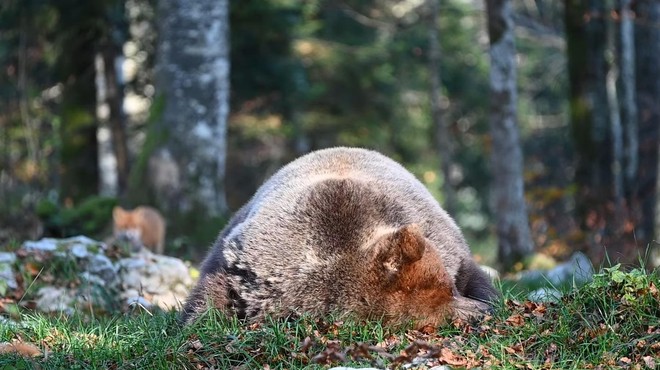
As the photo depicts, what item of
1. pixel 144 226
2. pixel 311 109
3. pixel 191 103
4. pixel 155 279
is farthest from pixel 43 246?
pixel 311 109

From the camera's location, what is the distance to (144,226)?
1202 cm

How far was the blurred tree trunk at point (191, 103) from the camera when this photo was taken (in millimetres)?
12664

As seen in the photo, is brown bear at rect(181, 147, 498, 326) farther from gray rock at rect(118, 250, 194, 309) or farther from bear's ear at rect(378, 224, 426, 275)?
gray rock at rect(118, 250, 194, 309)

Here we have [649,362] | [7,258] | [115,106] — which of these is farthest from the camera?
[115,106]

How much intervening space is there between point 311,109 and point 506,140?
455 inches

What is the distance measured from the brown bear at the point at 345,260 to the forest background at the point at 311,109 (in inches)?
72.8

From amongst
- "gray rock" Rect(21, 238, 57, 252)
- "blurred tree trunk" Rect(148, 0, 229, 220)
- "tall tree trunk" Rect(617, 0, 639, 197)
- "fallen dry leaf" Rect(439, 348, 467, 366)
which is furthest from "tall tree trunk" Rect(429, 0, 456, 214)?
"fallen dry leaf" Rect(439, 348, 467, 366)

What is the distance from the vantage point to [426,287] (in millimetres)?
5535

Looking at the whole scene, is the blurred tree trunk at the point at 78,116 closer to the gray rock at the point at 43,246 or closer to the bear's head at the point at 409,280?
the gray rock at the point at 43,246

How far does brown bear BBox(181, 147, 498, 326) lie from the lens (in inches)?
218

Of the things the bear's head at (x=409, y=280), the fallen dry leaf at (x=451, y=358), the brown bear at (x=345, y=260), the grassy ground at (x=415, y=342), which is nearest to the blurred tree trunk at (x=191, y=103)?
the brown bear at (x=345, y=260)

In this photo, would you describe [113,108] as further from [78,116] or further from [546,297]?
[546,297]

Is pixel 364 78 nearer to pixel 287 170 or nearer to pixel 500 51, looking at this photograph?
pixel 500 51

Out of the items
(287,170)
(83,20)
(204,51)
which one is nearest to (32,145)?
(83,20)
